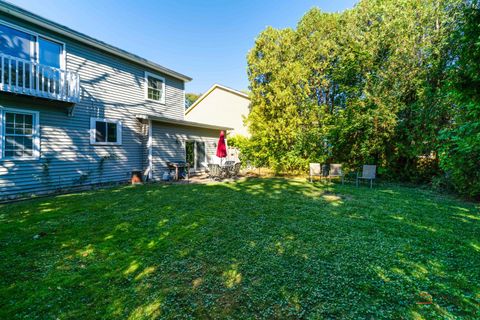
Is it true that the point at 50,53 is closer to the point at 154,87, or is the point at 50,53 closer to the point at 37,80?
the point at 37,80

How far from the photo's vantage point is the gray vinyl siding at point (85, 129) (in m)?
7.60

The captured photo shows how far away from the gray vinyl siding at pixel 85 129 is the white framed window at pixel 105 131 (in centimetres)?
19

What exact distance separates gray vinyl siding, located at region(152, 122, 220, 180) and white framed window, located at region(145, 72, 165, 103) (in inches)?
87.3

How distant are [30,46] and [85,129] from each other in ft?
10.9

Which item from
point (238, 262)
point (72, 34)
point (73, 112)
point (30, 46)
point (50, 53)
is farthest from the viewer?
point (73, 112)

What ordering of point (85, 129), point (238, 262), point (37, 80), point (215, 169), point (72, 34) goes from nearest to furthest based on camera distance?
point (238, 262), point (37, 80), point (72, 34), point (85, 129), point (215, 169)

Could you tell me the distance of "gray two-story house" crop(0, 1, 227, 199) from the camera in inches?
287

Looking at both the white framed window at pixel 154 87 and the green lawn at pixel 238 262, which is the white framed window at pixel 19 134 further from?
the white framed window at pixel 154 87

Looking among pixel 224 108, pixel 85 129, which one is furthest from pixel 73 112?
pixel 224 108

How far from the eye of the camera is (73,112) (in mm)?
8828

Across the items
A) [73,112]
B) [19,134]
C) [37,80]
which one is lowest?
[19,134]

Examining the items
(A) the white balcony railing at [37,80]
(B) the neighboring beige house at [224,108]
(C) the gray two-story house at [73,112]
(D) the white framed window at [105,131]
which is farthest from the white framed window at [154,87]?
(B) the neighboring beige house at [224,108]

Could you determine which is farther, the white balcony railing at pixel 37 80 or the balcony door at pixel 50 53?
the balcony door at pixel 50 53

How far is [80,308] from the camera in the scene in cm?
228
